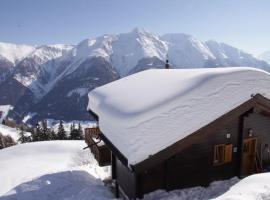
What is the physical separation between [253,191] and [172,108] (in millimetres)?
4226

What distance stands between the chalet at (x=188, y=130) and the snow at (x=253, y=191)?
304cm

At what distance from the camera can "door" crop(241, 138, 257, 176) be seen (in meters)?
15.4

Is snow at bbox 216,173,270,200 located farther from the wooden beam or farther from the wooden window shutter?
the wooden window shutter

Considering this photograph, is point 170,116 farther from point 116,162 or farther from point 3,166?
point 3,166

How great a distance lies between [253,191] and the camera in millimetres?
8859

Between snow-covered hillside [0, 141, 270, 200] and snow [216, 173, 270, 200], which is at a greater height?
snow [216, 173, 270, 200]

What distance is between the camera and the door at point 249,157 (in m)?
15.4

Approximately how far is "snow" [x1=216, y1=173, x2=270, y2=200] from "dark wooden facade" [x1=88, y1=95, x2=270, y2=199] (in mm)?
3034

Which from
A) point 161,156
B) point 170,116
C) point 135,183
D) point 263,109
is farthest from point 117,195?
point 263,109

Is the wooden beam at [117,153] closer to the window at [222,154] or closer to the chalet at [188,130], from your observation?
the chalet at [188,130]

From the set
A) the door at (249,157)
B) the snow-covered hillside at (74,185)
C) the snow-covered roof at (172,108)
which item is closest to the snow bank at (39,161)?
the snow-covered hillside at (74,185)

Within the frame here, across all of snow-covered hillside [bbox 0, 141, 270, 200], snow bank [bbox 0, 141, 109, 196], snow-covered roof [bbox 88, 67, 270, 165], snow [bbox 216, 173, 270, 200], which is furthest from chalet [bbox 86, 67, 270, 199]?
snow bank [bbox 0, 141, 109, 196]

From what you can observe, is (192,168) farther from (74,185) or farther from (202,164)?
(74,185)

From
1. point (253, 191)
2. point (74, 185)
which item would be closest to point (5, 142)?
point (74, 185)
